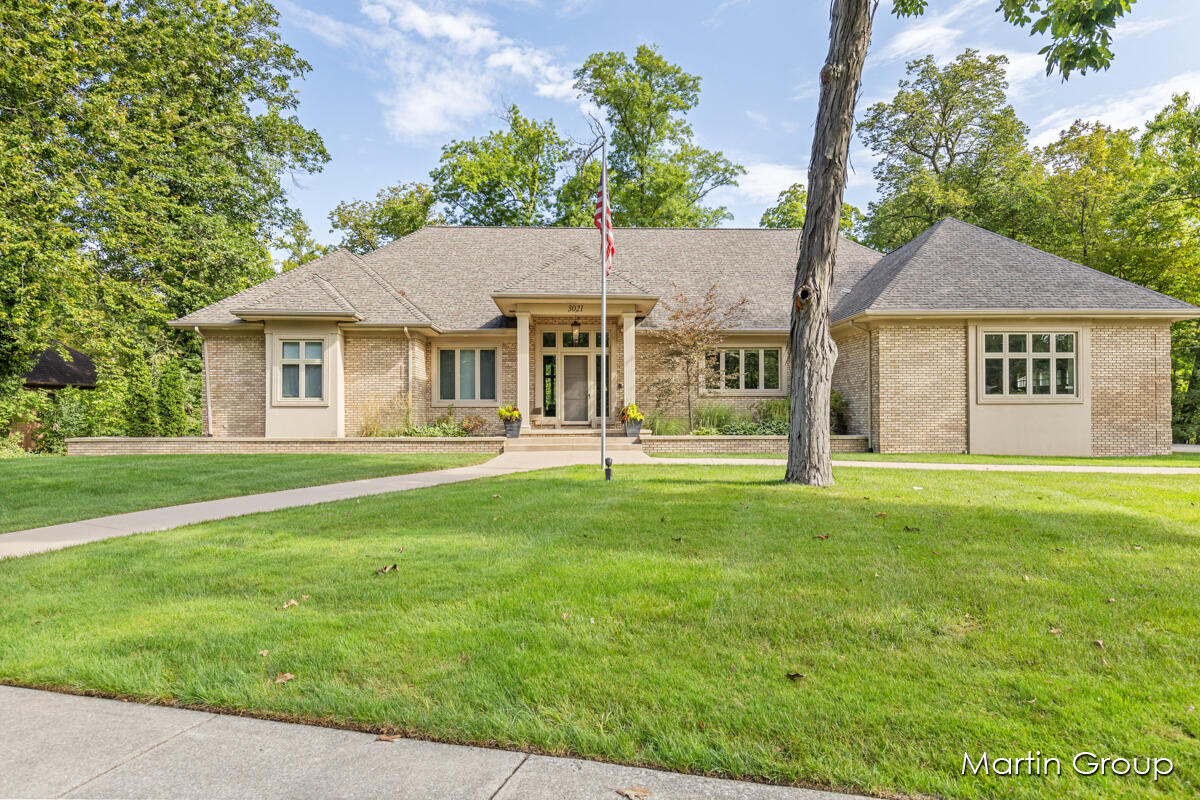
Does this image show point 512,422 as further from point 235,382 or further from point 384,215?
point 384,215

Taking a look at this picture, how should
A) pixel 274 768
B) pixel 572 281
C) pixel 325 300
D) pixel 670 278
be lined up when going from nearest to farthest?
pixel 274 768, pixel 325 300, pixel 572 281, pixel 670 278

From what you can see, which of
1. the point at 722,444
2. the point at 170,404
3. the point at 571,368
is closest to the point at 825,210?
the point at 722,444

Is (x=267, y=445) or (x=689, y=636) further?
(x=267, y=445)

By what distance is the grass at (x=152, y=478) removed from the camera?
7.62 metres

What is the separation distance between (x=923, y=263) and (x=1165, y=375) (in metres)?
6.51

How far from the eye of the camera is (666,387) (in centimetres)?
1747

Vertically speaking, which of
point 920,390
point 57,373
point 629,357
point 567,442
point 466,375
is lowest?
point 567,442

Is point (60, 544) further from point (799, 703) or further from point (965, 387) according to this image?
point (965, 387)

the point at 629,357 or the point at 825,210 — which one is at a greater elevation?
the point at 825,210

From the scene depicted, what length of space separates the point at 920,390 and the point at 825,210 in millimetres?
8469

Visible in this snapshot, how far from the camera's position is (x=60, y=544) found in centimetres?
562

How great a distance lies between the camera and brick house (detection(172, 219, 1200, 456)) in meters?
14.6

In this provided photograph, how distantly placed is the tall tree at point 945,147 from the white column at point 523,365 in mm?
20768

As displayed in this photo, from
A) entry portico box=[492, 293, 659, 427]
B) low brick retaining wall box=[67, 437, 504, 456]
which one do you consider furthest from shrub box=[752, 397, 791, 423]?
low brick retaining wall box=[67, 437, 504, 456]
